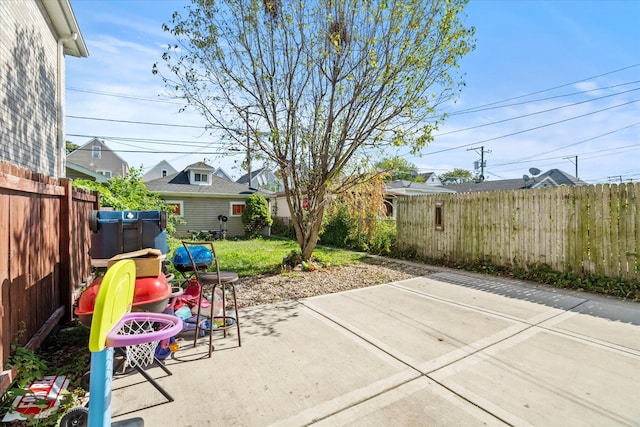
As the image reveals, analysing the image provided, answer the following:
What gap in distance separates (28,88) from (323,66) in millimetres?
5484

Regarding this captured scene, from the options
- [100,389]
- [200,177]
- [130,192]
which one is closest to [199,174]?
[200,177]

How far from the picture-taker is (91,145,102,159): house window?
3251 centimetres

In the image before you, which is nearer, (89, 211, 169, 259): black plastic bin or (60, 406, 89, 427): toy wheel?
(60, 406, 89, 427): toy wheel

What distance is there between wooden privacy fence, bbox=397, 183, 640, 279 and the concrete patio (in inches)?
59.8

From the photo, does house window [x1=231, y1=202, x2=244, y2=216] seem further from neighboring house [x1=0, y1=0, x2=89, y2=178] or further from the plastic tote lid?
the plastic tote lid

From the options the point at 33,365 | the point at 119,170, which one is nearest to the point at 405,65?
the point at 33,365

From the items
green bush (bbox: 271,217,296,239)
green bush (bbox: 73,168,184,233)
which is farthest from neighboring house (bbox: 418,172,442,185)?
green bush (bbox: 73,168,184,233)

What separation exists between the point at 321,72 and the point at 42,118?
5721 mm

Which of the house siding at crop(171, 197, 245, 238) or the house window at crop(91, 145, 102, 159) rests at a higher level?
the house window at crop(91, 145, 102, 159)

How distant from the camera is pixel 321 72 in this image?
672 cm

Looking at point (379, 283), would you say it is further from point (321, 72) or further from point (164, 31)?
point (164, 31)

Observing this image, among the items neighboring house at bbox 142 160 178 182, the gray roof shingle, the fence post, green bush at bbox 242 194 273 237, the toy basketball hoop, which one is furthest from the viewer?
neighboring house at bbox 142 160 178 182

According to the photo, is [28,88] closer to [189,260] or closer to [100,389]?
[189,260]

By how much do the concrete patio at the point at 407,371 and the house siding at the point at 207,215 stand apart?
42.0 ft
